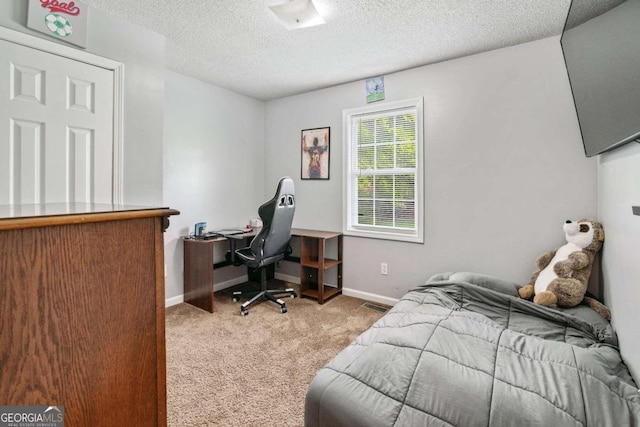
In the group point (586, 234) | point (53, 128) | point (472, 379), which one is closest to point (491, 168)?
point (586, 234)

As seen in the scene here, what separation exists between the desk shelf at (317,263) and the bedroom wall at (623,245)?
222 centimetres

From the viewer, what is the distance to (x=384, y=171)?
3.34m

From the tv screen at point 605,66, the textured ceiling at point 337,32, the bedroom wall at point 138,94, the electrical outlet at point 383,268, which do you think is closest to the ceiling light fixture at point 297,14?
the textured ceiling at point 337,32

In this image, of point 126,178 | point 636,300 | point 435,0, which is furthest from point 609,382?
point 126,178

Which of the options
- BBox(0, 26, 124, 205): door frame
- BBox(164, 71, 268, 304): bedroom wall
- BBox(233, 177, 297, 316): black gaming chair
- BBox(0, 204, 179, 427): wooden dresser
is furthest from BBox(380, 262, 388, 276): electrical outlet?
BBox(0, 204, 179, 427): wooden dresser

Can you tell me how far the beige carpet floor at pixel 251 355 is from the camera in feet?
5.47

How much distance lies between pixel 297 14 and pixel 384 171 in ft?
5.74

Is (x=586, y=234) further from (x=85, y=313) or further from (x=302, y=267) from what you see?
(x=85, y=313)

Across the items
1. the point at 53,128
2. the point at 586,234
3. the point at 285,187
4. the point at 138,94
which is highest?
the point at 138,94

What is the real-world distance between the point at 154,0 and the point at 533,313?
10.4ft

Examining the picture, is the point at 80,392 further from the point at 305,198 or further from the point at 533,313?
the point at 305,198

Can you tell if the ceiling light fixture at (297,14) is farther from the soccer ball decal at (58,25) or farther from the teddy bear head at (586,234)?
the teddy bear head at (586,234)

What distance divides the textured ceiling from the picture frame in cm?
68

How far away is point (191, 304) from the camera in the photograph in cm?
325
